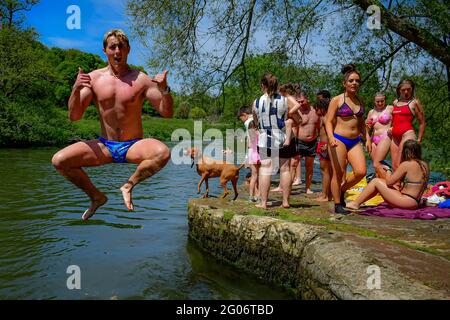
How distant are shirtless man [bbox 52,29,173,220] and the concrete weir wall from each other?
206cm

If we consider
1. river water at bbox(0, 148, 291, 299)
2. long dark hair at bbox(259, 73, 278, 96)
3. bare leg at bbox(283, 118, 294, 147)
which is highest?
long dark hair at bbox(259, 73, 278, 96)

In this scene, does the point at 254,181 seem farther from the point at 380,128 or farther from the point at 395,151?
the point at 380,128

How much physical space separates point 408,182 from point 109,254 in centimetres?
507

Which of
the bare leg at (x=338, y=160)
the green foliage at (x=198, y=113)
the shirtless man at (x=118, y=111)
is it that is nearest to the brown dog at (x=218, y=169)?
the green foliage at (x=198, y=113)

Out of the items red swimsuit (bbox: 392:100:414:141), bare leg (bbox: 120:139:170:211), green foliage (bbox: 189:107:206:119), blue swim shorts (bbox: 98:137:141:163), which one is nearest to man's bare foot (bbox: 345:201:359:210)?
red swimsuit (bbox: 392:100:414:141)

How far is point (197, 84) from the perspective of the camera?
12492 mm

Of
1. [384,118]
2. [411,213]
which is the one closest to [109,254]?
[411,213]

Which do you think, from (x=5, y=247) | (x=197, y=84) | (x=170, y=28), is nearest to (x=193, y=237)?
(x=5, y=247)

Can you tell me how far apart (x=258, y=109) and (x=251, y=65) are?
23.1 feet

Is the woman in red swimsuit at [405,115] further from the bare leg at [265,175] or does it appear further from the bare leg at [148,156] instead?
the bare leg at [148,156]

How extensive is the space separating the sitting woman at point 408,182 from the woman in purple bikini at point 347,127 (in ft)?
Result: 2.10

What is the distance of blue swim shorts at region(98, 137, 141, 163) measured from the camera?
4.39 meters

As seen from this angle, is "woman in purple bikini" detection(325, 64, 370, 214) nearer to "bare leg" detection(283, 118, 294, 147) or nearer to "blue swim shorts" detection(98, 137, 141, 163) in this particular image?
"bare leg" detection(283, 118, 294, 147)

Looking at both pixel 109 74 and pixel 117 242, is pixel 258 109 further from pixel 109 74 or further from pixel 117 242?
pixel 117 242
